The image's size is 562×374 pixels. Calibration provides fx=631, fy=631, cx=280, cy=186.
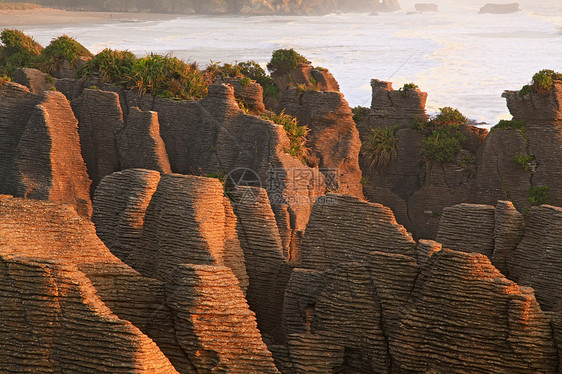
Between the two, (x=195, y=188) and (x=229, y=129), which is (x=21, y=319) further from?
(x=229, y=129)

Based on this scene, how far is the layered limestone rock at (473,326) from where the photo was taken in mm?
9086

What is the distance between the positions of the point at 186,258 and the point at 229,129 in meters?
6.37

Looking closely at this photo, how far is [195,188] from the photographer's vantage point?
11492 mm

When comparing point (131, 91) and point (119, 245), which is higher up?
point (131, 91)

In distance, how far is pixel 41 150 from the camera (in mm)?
15961

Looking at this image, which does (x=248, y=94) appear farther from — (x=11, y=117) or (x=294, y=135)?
(x=11, y=117)

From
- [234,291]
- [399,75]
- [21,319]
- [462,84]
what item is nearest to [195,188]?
[234,291]

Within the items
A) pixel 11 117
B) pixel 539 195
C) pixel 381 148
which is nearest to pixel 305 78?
pixel 381 148

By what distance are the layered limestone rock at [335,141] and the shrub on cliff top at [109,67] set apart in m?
6.07

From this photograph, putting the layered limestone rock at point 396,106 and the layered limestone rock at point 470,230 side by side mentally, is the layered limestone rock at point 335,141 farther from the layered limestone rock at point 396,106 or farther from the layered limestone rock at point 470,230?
the layered limestone rock at point 470,230

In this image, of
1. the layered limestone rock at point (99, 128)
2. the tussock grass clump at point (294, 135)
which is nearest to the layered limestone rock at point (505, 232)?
the tussock grass clump at point (294, 135)

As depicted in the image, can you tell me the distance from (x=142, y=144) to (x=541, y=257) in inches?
404

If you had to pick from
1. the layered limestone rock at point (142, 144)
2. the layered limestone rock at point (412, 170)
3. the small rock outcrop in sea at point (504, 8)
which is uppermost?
the small rock outcrop in sea at point (504, 8)

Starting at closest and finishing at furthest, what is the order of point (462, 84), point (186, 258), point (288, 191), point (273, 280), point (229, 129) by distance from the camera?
point (186, 258), point (273, 280), point (288, 191), point (229, 129), point (462, 84)
